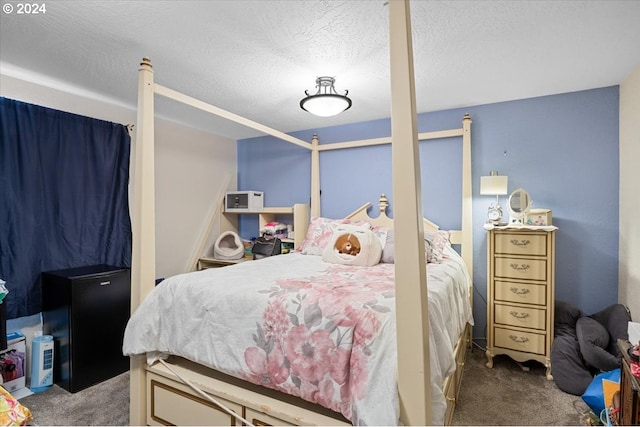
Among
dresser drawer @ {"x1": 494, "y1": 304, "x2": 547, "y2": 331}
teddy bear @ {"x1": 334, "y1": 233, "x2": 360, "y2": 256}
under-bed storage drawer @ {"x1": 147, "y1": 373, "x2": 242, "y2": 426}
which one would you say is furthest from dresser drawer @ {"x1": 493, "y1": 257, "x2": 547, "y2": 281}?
under-bed storage drawer @ {"x1": 147, "y1": 373, "x2": 242, "y2": 426}

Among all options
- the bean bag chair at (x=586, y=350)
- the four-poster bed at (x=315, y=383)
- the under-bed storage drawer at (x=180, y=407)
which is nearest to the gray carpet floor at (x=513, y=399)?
the bean bag chair at (x=586, y=350)

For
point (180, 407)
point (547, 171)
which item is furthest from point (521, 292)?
point (180, 407)

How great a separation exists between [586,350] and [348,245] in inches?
68.0

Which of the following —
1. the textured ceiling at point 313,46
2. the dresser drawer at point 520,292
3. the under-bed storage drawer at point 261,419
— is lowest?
the under-bed storage drawer at point 261,419

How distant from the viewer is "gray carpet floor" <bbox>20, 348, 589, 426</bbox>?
1.86 m

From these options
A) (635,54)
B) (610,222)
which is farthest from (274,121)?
(610,222)

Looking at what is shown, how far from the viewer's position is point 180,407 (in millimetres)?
1652

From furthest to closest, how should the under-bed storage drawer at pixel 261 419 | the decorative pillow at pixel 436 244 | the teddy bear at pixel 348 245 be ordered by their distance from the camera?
the teddy bear at pixel 348 245
the decorative pillow at pixel 436 244
the under-bed storage drawer at pixel 261 419

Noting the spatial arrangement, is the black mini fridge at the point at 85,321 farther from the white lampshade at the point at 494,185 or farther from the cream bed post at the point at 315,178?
the white lampshade at the point at 494,185

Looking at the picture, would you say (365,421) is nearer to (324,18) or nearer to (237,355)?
(237,355)

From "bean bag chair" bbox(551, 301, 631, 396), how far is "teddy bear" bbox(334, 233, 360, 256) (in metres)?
1.57

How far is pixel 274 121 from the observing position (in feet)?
11.7

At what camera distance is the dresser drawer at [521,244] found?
2371mm

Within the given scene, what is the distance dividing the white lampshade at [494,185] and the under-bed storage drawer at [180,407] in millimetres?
2448
